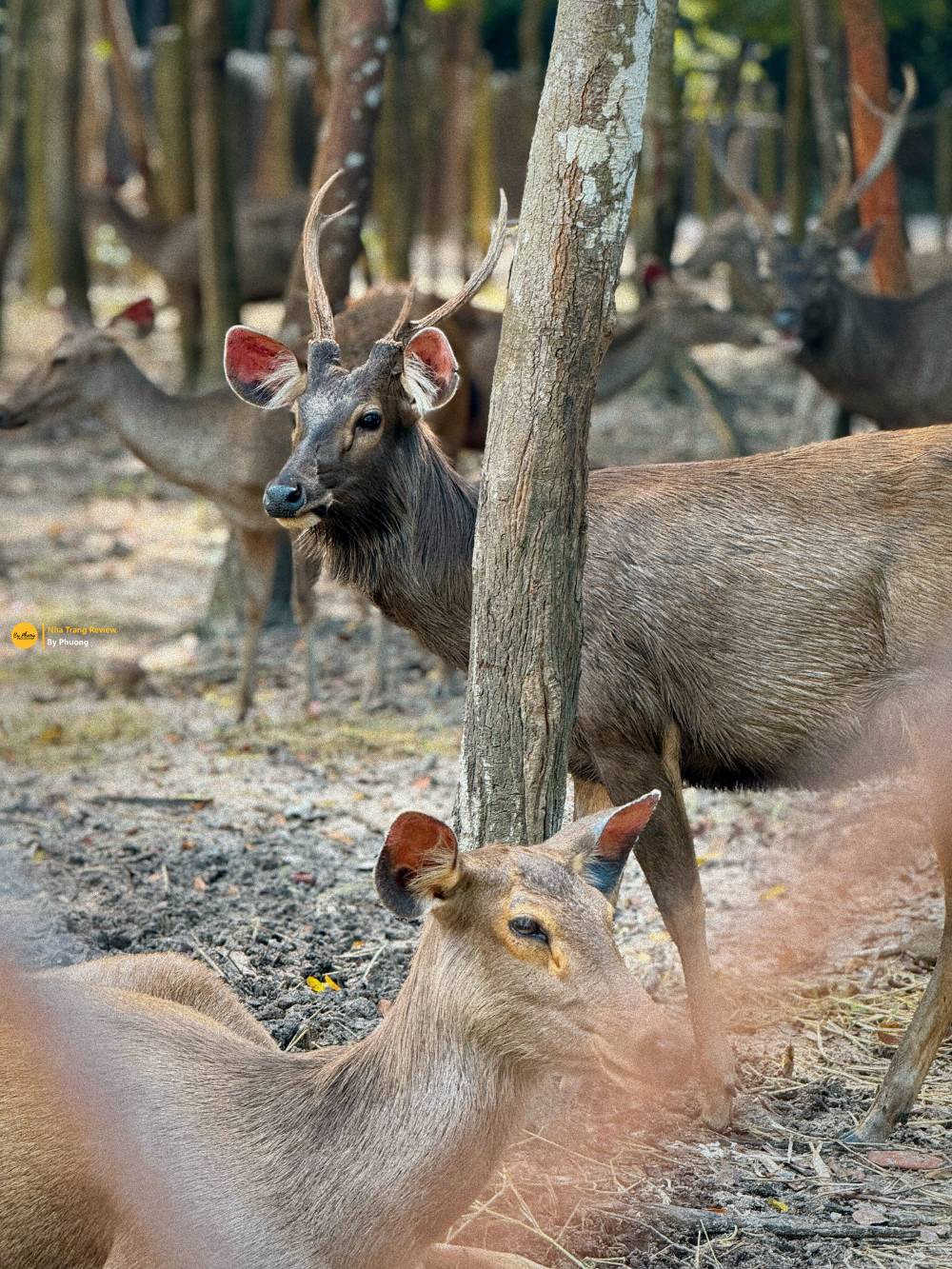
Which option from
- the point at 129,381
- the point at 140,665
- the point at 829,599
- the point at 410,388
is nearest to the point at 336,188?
the point at 129,381

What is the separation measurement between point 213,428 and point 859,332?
4062 mm

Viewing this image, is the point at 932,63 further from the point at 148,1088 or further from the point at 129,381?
the point at 148,1088

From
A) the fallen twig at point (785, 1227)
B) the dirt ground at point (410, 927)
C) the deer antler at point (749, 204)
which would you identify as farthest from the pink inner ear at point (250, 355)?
the deer antler at point (749, 204)

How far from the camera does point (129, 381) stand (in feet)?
28.4

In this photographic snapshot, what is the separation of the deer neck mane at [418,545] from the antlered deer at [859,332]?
5516 mm

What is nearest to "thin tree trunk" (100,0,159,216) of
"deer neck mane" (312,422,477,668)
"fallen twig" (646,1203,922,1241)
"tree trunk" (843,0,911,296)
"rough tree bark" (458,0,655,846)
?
"tree trunk" (843,0,911,296)

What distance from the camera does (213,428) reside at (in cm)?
837

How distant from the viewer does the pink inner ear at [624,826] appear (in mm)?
3211

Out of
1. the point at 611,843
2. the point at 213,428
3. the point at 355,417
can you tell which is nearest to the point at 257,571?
the point at 213,428

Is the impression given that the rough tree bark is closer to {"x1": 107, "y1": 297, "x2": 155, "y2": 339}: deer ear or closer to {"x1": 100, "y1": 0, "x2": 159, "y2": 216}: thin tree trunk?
{"x1": 107, "y1": 297, "x2": 155, "y2": 339}: deer ear

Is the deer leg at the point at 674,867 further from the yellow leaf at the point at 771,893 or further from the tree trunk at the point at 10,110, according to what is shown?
the tree trunk at the point at 10,110

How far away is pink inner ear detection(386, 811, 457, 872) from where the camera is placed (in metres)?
2.98

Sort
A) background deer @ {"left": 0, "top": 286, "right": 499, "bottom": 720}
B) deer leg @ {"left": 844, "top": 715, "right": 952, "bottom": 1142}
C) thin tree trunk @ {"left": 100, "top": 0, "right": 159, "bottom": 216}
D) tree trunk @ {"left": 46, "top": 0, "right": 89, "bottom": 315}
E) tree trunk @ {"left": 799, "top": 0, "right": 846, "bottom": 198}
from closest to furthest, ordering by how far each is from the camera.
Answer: deer leg @ {"left": 844, "top": 715, "right": 952, "bottom": 1142} → background deer @ {"left": 0, "top": 286, "right": 499, "bottom": 720} → tree trunk @ {"left": 799, "top": 0, "right": 846, "bottom": 198} → tree trunk @ {"left": 46, "top": 0, "right": 89, "bottom": 315} → thin tree trunk @ {"left": 100, "top": 0, "right": 159, "bottom": 216}

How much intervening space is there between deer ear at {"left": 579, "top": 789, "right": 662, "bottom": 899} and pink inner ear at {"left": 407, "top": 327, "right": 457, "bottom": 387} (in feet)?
6.67
